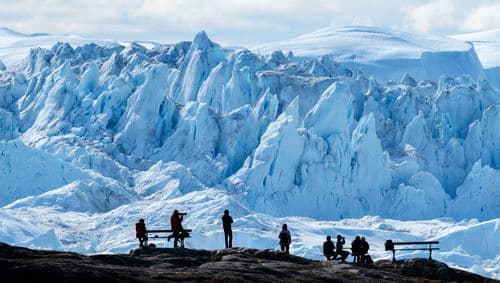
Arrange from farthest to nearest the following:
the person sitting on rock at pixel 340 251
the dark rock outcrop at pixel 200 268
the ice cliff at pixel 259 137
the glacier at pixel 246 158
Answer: the ice cliff at pixel 259 137 < the glacier at pixel 246 158 < the person sitting on rock at pixel 340 251 < the dark rock outcrop at pixel 200 268

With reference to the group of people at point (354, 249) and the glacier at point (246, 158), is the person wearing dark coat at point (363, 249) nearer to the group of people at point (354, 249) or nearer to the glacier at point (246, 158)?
the group of people at point (354, 249)

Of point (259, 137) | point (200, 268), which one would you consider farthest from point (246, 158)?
point (200, 268)

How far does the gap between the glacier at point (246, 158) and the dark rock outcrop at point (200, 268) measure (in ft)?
93.3

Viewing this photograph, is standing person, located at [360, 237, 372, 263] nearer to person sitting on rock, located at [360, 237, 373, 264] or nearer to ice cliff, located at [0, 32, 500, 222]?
person sitting on rock, located at [360, 237, 373, 264]

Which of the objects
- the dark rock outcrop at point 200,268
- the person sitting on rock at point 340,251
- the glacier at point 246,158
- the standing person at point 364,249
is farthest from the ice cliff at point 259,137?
the dark rock outcrop at point 200,268

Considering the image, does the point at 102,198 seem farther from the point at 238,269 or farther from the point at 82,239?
the point at 238,269

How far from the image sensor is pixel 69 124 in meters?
75.4

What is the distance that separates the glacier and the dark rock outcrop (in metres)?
28.4

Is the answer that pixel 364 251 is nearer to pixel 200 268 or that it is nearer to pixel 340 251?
pixel 340 251

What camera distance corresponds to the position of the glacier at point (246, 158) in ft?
207

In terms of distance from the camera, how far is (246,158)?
6912 cm

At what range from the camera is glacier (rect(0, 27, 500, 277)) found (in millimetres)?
63062

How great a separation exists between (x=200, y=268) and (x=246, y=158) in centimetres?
4591

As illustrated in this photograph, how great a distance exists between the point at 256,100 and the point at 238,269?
2152 inches
